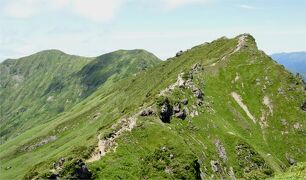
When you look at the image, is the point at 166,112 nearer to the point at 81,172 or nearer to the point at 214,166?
the point at 214,166

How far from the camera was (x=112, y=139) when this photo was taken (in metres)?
166

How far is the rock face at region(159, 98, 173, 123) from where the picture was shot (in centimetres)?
18768

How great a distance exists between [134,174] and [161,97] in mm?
59377

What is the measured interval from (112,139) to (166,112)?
→ 34.8 m

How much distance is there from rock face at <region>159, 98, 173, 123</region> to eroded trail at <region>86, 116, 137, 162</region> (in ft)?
47.3

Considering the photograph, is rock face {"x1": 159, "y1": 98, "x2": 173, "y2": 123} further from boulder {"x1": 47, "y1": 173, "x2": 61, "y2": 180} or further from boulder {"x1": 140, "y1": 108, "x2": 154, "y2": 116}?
boulder {"x1": 47, "y1": 173, "x2": 61, "y2": 180}

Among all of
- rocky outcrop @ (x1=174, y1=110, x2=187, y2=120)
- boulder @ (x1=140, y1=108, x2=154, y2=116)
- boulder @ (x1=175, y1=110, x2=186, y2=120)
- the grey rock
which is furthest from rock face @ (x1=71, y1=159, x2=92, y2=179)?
boulder @ (x1=175, y1=110, x2=186, y2=120)

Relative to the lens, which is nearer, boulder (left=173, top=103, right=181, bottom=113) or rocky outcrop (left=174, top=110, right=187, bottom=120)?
rocky outcrop (left=174, top=110, right=187, bottom=120)

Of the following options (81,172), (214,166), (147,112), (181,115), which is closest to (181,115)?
(181,115)

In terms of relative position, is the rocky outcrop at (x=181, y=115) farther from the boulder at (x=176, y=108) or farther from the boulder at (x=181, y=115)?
the boulder at (x=176, y=108)

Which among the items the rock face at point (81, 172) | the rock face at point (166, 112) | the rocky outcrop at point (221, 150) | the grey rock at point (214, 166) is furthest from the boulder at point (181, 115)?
the rock face at point (81, 172)

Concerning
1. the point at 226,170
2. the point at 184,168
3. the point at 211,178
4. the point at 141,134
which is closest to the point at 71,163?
the point at 141,134

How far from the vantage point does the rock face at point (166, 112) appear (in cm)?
18768

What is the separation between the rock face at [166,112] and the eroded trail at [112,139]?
47.3 feet
